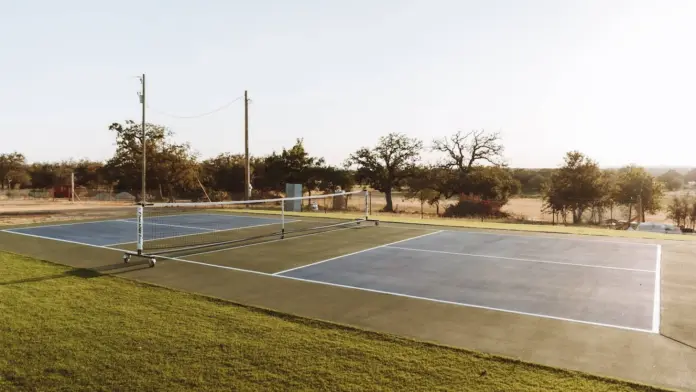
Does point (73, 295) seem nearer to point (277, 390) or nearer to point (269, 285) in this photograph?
point (269, 285)

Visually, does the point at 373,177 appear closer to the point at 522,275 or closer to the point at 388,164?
the point at 388,164

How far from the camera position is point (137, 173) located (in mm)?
45375

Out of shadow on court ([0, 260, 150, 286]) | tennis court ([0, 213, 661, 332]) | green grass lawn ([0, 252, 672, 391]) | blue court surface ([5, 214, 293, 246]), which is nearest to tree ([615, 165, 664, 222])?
tennis court ([0, 213, 661, 332])

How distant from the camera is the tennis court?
8.70 m

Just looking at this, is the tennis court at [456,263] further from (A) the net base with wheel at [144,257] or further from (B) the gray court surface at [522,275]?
(A) the net base with wheel at [144,257]

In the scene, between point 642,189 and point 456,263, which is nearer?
point 456,263

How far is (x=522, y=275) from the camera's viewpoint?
11.1m

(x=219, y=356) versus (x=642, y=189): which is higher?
(x=642, y=189)

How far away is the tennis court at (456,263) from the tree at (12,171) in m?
59.3

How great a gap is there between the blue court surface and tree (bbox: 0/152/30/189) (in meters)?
57.7

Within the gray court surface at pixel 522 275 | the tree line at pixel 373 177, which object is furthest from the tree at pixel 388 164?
the gray court surface at pixel 522 275

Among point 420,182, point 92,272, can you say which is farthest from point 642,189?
point 92,272

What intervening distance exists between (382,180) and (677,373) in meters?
41.7

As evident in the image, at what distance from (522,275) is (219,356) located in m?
8.07
